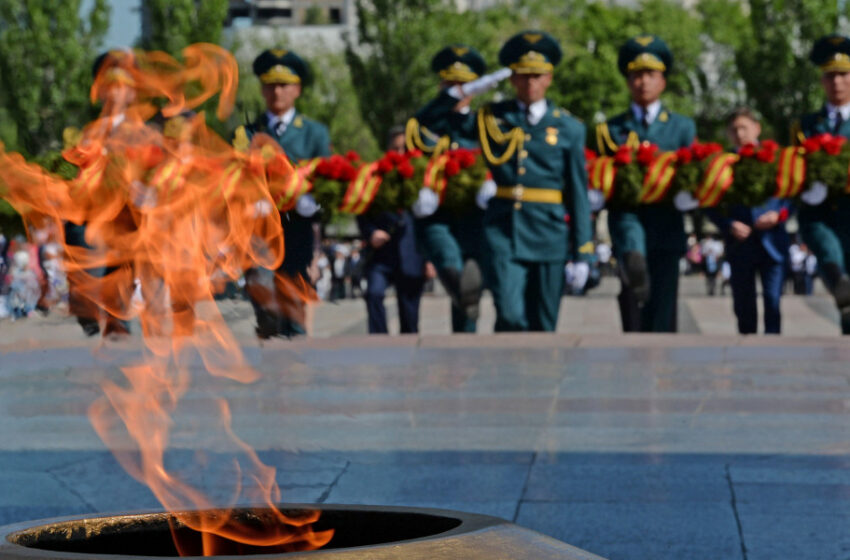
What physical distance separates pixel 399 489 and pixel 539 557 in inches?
115

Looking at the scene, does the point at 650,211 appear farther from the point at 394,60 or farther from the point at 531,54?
the point at 394,60

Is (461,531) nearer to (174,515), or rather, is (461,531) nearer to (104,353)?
(174,515)

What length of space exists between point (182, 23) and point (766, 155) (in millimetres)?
28775

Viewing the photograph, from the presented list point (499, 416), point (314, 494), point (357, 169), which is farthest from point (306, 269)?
point (314, 494)

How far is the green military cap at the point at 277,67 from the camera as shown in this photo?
1083 cm

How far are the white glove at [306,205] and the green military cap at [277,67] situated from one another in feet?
2.58

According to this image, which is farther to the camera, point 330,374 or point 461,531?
point 330,374

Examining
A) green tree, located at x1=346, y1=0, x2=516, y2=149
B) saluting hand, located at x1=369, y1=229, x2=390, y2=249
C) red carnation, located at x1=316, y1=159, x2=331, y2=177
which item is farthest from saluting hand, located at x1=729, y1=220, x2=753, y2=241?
green tree, located at x1=346, y1=0, x2=516, y2=149

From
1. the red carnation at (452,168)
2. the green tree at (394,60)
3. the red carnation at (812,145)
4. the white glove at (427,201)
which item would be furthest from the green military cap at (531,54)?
the green tree at (394,60)

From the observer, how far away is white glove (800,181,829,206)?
10812 millimetres

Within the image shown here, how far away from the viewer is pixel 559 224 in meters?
10.1

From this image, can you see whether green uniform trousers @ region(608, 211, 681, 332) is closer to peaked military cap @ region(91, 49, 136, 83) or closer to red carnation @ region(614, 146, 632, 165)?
red carnation @ region(614, 146, 632, 165)

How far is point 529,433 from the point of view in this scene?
7016mm

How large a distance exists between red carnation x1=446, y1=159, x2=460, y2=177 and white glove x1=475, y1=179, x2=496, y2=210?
8.0 inches
